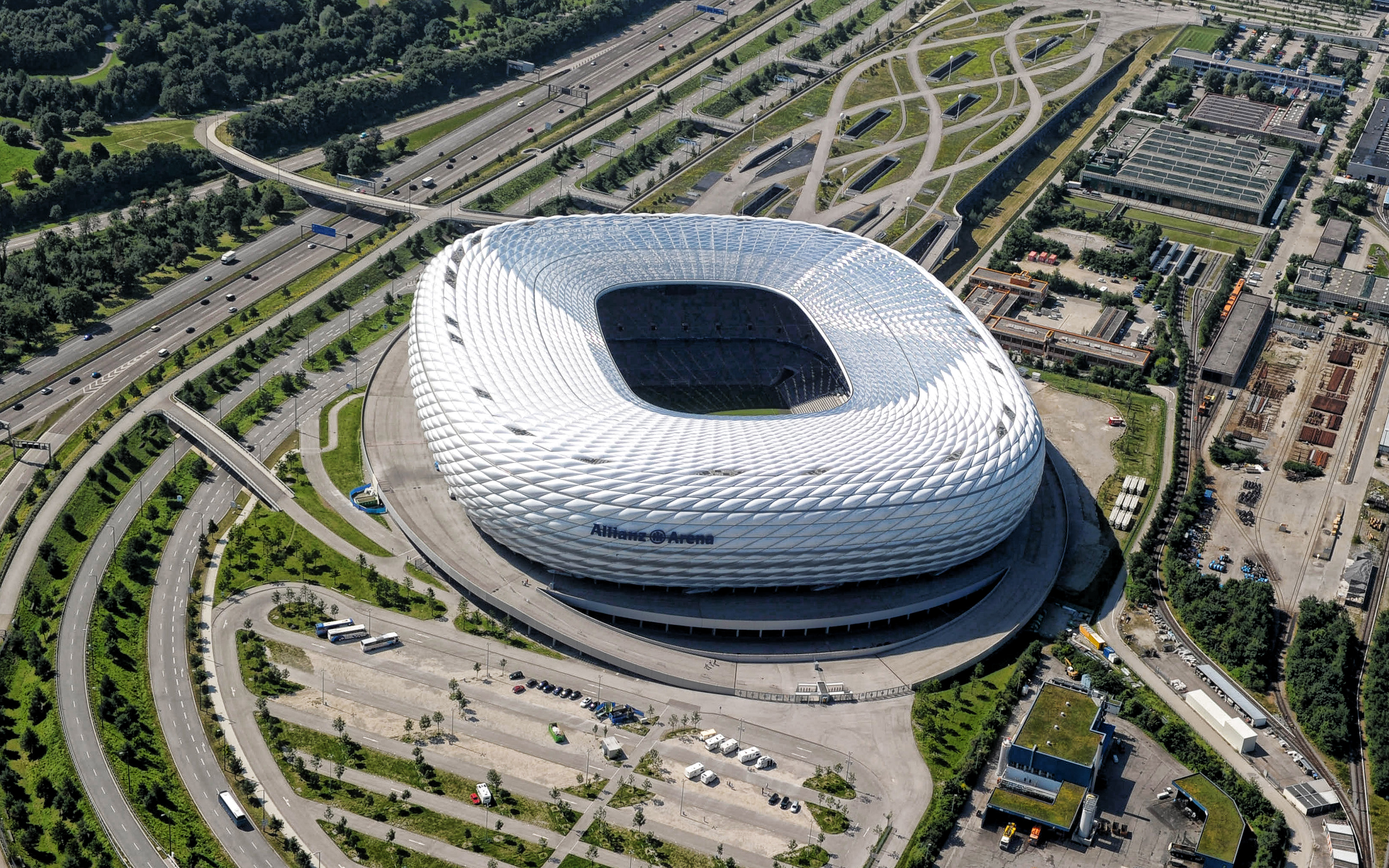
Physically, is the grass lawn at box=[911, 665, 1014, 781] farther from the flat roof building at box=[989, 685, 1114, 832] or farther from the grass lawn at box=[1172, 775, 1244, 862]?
the grass lawn at box=[1172, 775, 1244, 862]

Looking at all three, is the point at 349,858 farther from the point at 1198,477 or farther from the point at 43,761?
the point at 1198,477

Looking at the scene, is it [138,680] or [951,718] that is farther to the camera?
[951,718]

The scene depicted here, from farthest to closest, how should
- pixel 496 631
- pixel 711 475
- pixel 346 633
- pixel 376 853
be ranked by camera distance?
pixel 496 631
pixel 346 633
pixel 711 475
pixel 376 853

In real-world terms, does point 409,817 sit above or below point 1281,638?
below

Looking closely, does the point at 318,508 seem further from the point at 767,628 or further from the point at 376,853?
the point at 767,628

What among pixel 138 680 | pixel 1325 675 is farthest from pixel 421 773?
pixel 1325 675

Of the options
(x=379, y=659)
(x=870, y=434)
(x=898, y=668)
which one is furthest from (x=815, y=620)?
(x=379, y=659)
